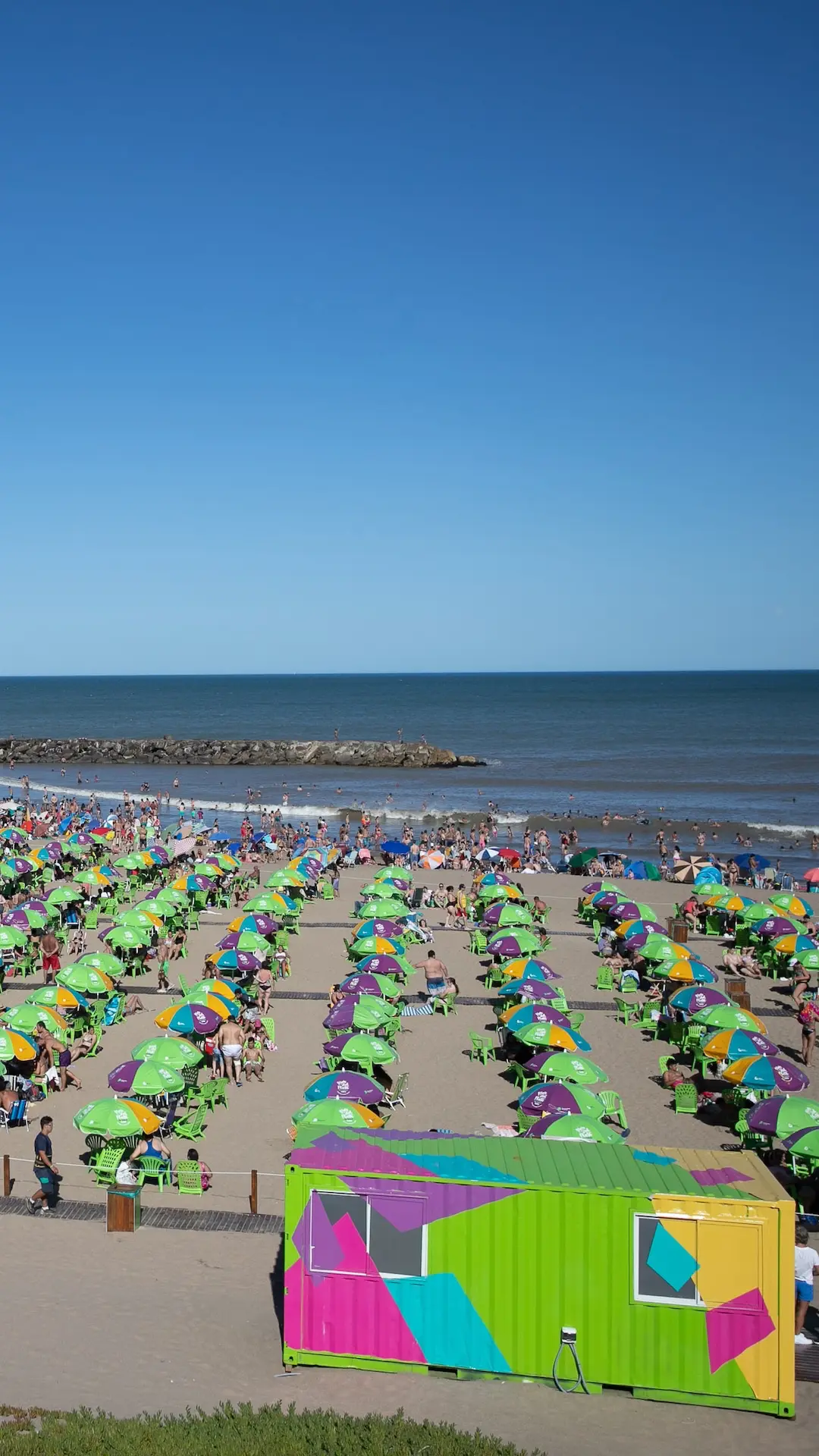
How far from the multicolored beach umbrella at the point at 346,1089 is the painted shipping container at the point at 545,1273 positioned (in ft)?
15.3

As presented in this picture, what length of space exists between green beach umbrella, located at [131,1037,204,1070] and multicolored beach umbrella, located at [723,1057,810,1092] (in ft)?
23.6

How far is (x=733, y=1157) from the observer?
30.0ft

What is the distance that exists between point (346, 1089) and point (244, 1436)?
613 cm

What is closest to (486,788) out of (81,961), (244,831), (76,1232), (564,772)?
(564,772)

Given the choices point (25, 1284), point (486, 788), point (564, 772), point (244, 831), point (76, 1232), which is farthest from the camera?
point (564, 772)

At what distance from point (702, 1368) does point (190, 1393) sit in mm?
3942

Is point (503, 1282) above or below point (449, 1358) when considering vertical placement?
above

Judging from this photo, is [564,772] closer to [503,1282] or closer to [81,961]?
[81,961]

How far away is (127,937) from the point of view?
21.3 metres

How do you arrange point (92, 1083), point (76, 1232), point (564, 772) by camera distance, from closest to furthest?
1. point (76, 1232)
2. point (92, 1083)
3. point (564, 772)

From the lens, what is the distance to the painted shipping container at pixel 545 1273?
26.8ft

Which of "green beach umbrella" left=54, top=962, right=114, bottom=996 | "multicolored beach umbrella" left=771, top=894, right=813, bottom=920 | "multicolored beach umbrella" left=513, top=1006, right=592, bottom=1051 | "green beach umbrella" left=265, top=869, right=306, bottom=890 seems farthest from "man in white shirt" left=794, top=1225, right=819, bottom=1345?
"green beach umbrella" left=265, top=869, right=306, bottom=890

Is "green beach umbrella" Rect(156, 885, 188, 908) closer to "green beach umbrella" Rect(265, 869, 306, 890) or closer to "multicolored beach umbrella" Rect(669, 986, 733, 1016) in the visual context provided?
"green beach umbrella" Rect(265, 869, 306, 890)

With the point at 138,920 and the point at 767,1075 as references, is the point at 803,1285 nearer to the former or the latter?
the point at 767,1075
